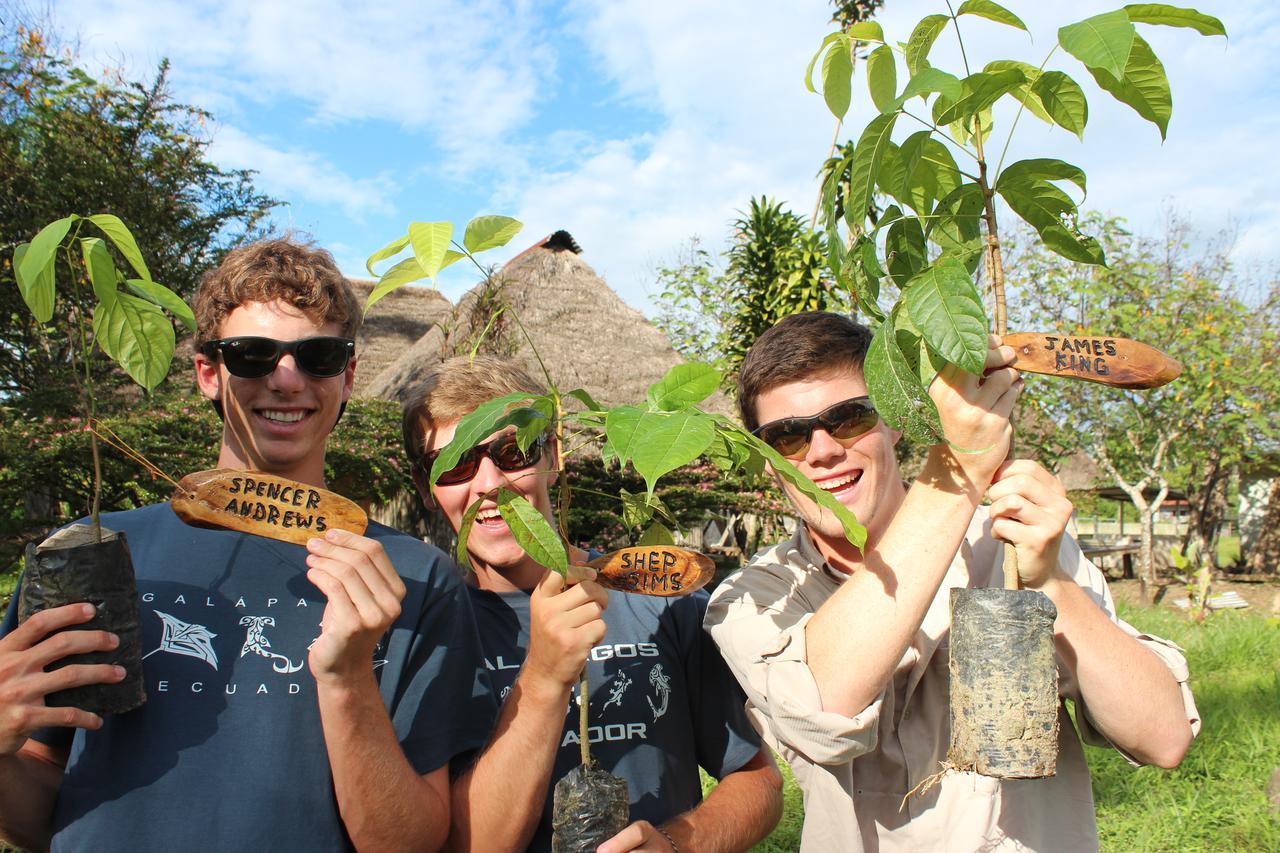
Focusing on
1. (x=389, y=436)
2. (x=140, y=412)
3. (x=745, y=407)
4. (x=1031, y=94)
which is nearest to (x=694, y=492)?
(x=389, y=436)

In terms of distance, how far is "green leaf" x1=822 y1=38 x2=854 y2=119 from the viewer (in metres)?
1.26

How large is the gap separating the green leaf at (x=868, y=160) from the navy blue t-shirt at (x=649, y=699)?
1004 millimetres

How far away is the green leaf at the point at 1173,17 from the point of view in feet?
3.53

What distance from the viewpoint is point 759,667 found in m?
1.41

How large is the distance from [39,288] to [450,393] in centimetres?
76

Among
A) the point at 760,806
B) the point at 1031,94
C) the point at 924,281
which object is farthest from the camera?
the point at 760,806

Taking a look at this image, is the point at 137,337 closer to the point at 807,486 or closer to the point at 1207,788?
the point at 807,486

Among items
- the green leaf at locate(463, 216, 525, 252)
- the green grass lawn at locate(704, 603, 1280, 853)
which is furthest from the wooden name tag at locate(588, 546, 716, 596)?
the green grass lawn at locate(704, 603, 1280, 853)

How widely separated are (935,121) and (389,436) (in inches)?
309

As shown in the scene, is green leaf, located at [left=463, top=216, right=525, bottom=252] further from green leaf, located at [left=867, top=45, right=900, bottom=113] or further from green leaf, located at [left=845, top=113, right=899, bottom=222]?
green leaf, located at [left=867, top=45, right=900, bottom=113]

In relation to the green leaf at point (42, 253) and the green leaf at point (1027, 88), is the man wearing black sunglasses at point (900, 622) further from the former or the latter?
the green leaf at point (42, 253)

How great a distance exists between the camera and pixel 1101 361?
123 centimetres

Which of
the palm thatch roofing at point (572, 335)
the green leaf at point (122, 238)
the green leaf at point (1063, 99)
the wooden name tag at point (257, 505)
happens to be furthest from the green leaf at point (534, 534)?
the palm thatch roofing at point (572, 335)

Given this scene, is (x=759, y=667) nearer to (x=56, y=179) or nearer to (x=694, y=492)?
(x=694, y=492)
